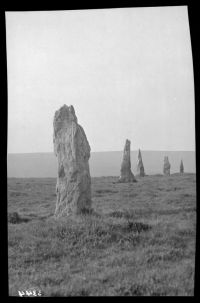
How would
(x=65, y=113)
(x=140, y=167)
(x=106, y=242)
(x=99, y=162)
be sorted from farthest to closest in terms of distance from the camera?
1. (x=140, y=167)
2. (x=99, y=162)
3. (x=65, y=113)
4. (x=106, y=242)

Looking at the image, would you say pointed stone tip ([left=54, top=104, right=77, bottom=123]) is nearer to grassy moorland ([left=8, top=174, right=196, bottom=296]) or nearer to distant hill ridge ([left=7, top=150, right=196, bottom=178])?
distant hill ridge ([left=7, top=150, right=196, bottom=178])

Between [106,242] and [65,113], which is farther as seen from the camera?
[65,113]

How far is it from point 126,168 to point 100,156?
0.99m

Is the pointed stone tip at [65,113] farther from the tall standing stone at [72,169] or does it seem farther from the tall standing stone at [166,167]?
the tall standing stone at [166,167]

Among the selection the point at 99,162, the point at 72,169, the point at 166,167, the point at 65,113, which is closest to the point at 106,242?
the point at 99,162

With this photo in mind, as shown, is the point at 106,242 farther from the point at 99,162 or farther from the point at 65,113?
the point at 65,113

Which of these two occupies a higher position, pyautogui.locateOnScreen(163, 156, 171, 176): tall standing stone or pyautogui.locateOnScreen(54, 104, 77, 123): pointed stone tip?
pyautogui.locateOnScreen(54, 104, 77, 123): pointed stone tip

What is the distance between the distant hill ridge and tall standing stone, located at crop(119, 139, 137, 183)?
0.11 metres

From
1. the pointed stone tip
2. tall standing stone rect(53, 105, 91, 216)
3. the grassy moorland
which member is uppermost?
the pointed stone tip

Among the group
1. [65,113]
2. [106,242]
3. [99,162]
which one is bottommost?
[106,242]

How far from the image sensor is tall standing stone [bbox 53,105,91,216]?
11844 millimetres

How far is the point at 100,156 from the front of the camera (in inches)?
458

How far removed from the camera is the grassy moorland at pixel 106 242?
10516mm
